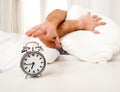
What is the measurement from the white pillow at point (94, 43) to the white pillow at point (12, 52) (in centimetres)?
14

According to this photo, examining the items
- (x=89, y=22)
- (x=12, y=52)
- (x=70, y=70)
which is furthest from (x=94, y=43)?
(x=12, y=52)

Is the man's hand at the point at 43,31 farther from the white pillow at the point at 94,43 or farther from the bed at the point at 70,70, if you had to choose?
the white pillow at the point at 94,43

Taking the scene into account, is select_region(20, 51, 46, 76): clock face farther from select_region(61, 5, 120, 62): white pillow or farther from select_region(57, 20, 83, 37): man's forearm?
select_region(57, 20, 83, 37): man's forearm

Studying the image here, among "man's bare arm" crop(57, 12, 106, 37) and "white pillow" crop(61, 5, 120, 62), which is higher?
"man's bare arm" crop(57, 12, 106, 37)

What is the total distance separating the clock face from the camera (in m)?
1.01

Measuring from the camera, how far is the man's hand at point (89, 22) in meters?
1.64

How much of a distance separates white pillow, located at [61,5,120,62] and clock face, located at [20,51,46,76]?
508 mm

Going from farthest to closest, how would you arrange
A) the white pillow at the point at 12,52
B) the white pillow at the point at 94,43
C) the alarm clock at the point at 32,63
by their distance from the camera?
the white pillow at the point at 94,43, the white pillow at the point at 12,52, the alarm clock at the point at 32,63

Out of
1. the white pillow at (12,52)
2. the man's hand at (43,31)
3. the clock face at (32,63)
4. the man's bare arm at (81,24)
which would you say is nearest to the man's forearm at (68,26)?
the man's bare arm at (81,24)

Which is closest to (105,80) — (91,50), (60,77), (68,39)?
(60,77)

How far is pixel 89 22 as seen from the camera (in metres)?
1.68

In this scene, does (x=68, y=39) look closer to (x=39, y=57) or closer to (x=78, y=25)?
(x=78, y=25)

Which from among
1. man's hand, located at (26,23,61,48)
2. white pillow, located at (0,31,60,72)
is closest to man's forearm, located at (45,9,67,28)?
white pillow, located at (0,31,60,72)

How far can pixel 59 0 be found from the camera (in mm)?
2797
